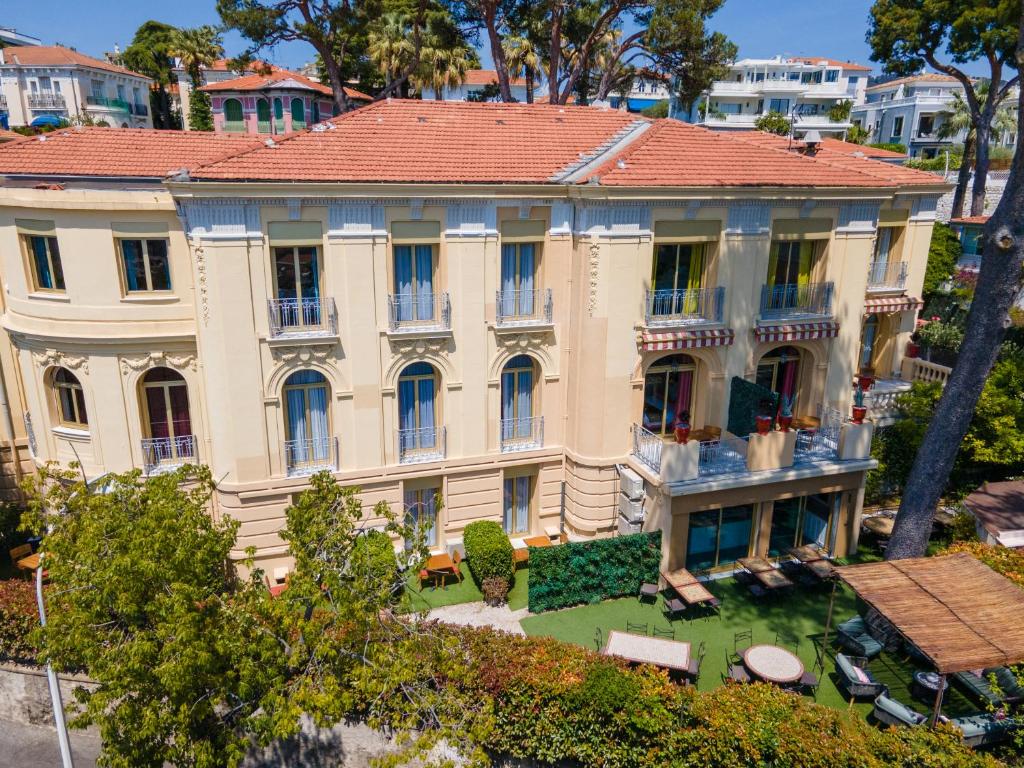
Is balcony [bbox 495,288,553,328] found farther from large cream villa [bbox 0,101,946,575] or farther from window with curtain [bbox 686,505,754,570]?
window with curtain [bbox 686,505,754,570]

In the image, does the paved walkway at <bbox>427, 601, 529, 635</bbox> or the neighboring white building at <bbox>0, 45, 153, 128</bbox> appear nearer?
the paved walkway at <bbox>427, 601, 529, 635</bbox>

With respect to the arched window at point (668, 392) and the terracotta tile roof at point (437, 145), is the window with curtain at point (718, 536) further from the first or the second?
the terracotta tile roof at point (437, 145)

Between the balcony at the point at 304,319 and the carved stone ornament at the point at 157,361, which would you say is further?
the carved stone ornament at the point at 157,361

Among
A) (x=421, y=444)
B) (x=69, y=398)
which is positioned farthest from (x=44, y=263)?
(x=421, y=444)

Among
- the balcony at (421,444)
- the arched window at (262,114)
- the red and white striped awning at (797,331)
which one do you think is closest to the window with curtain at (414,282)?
the balcony at (421,444)

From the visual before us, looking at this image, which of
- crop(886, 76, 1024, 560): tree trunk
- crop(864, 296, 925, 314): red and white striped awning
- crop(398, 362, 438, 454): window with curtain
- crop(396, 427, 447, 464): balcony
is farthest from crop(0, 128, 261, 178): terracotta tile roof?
crop(864, 296, 925, 314): red and white striped awning

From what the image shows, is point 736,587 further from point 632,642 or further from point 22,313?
point 22,313
